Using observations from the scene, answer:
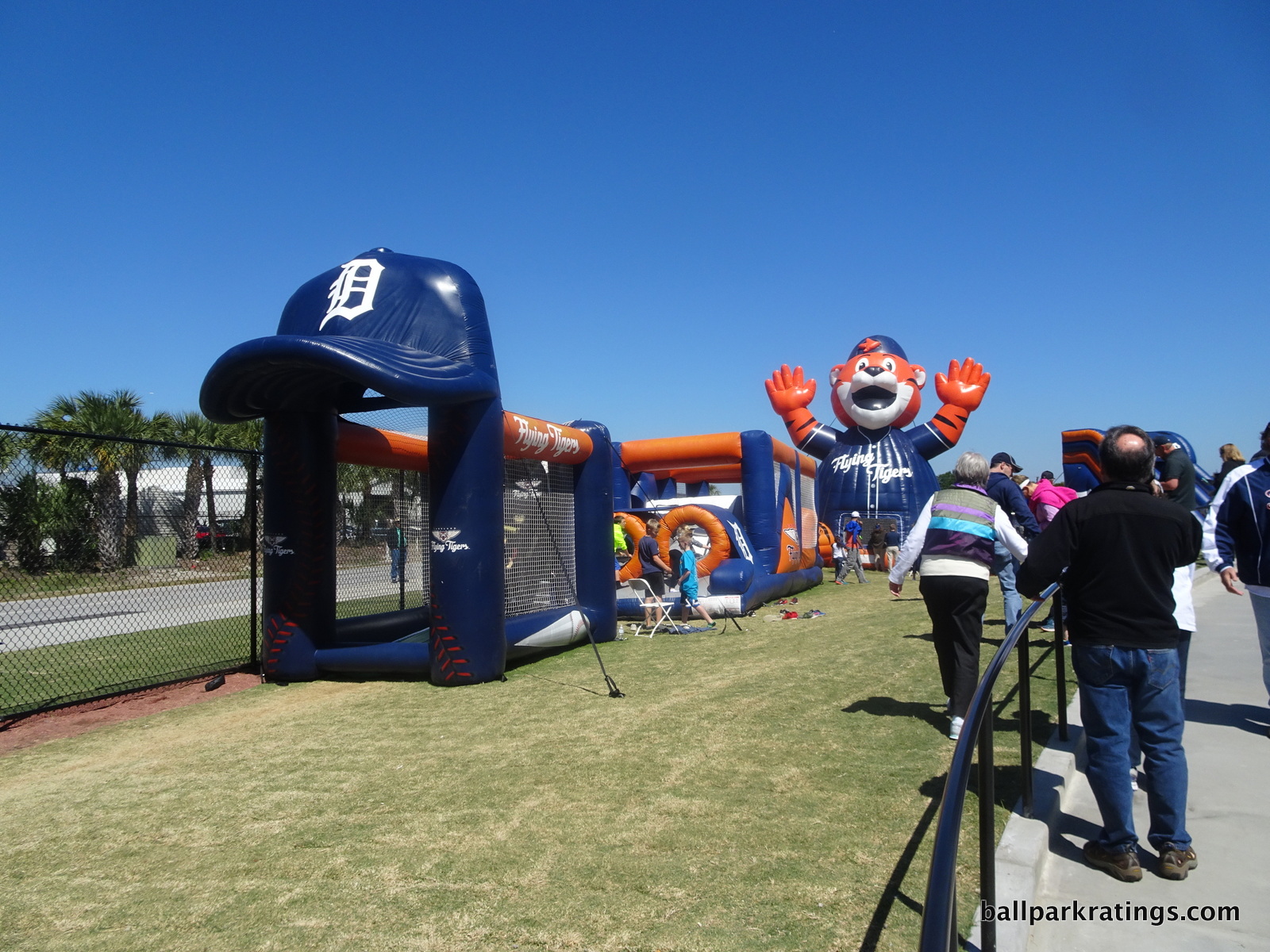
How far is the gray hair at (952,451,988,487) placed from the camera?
534 cm

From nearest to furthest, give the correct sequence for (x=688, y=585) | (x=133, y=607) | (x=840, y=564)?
(x=133, y=607), (x=688, y=585), (x=840, y=564)

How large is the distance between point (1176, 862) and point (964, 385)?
19184 mm

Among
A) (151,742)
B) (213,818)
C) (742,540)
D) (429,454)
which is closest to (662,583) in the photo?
(742,540)

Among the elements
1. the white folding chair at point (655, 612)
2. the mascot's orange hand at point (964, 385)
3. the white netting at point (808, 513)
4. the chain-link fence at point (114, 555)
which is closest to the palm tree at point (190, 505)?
the chain-link fence at point (114, 555)

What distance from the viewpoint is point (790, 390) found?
22.1 metres

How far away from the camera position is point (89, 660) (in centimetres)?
956

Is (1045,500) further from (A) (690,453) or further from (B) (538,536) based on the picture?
(A) (690,453)

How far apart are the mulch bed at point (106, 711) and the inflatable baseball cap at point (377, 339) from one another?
237 centimetres

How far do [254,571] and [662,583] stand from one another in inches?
207

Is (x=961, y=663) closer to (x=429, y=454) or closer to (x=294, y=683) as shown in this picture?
(x=429, y=454)

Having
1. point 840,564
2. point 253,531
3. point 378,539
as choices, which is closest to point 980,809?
point 253,531

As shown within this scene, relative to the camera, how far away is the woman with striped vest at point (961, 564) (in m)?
5.16

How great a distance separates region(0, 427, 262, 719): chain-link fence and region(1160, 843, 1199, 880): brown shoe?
6.99 meters

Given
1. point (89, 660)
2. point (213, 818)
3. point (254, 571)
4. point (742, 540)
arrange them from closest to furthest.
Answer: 1. point (213, 818)
2. point (254, 571)
3. point (89, 660)
4. point (742, 540)
